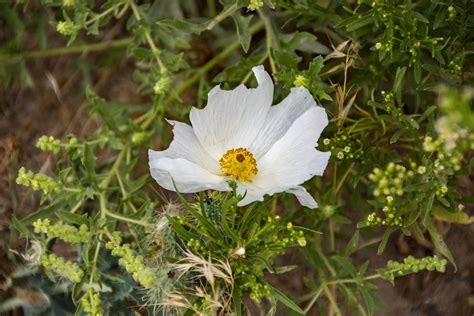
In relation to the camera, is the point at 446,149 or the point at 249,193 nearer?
the point at 446,149

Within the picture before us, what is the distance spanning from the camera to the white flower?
4.86 ft

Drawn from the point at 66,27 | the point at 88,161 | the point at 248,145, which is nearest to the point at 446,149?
the point at 248,145

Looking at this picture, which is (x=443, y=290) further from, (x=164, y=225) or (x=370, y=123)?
(x=164, y=225)

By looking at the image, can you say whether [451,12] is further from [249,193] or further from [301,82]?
[249,193]

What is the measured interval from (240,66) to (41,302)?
2.53 ft

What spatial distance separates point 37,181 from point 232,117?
436mm

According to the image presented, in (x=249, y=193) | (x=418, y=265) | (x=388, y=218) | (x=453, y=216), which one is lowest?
(x=453, y=216)

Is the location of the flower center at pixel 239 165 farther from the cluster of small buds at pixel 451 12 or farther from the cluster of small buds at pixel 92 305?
the cluster of small buds at pixel 451 12

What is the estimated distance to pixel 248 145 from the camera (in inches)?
64.4

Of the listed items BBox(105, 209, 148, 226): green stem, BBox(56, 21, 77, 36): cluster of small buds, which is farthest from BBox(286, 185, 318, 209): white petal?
BBox(56, 21, 77, 36): cluster of small buds

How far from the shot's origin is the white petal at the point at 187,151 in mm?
1533

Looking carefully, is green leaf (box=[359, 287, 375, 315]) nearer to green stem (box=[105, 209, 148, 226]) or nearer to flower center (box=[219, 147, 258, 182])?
flower center (box=[219, 147, 258, 182])

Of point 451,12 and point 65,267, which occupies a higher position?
point 451,12

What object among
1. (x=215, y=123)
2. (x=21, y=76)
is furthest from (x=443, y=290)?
(x=21, y=76)
